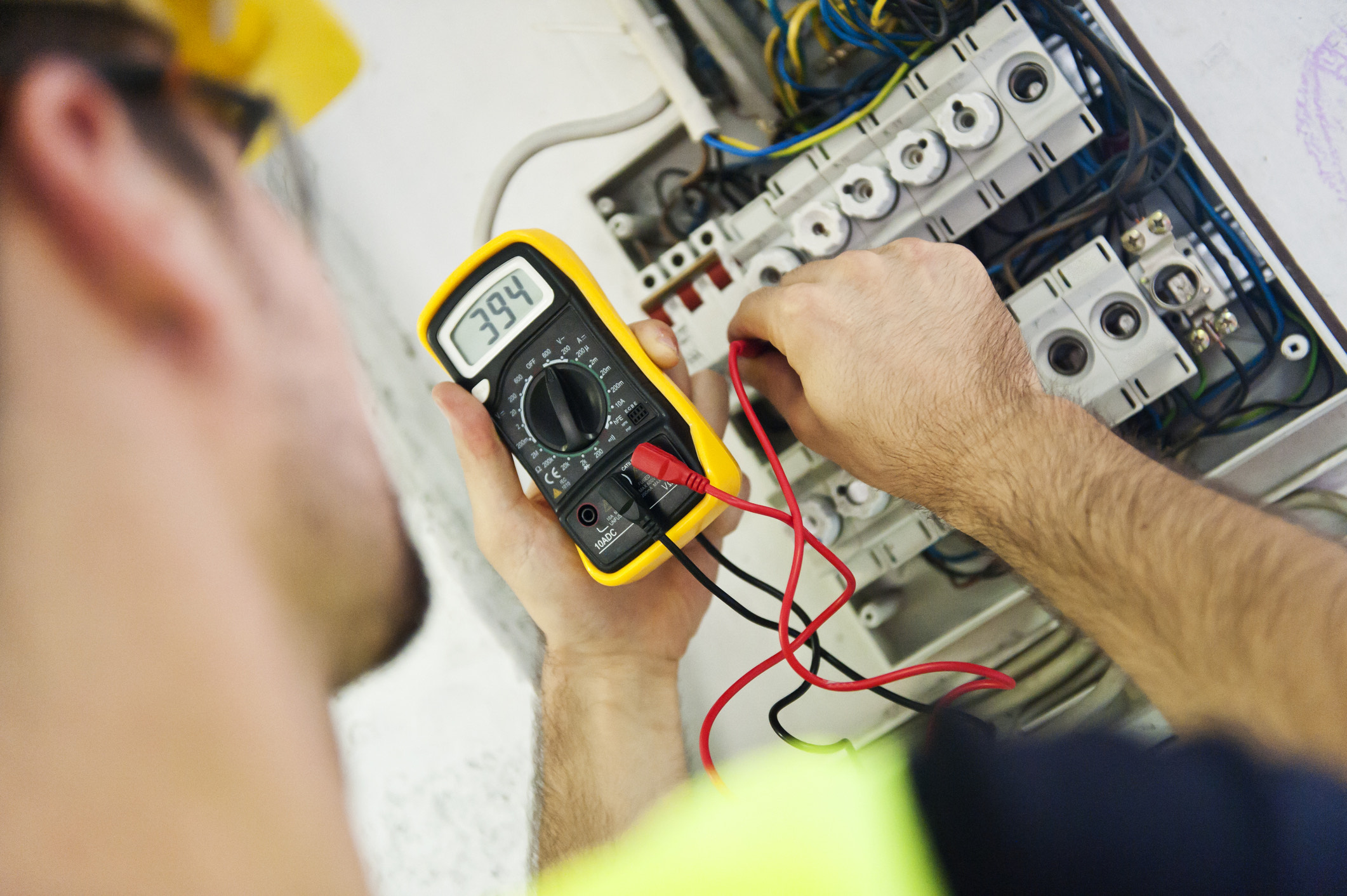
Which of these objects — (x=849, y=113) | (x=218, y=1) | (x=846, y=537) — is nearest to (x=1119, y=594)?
(x=846, y=537)

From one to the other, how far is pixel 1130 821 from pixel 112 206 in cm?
98

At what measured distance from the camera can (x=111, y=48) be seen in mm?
766

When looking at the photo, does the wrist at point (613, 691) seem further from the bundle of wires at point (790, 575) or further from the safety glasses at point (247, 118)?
the safety glasses at point (247, 118)

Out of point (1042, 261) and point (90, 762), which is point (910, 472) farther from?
point (90, 762)

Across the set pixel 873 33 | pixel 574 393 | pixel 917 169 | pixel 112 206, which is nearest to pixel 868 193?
pixel 917 169

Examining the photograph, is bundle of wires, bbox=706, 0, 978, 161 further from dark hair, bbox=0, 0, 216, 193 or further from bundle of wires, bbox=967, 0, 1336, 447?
dark hair, bbox=0, 0, 216, 193

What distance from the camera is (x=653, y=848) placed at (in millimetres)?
677

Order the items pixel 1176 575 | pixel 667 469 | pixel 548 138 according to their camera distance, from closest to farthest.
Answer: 1. pixel 1176 575
2. pixel 667 469
3. pixel 548 138

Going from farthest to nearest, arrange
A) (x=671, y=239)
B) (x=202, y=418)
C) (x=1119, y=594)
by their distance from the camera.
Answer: (x=671, y=239) → (x=202, y=418) → (x=1119, y=594)

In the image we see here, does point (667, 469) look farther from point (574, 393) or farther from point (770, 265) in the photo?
point (770, 265)

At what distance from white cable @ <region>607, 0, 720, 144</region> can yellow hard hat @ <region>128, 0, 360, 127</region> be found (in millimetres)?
369

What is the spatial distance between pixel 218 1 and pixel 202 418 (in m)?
0.46

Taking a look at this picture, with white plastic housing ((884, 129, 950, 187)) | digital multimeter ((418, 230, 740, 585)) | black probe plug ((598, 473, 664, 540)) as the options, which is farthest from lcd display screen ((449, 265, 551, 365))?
white plastic housing ((884, 129, 950, 187))

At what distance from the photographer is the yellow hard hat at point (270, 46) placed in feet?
2.67
